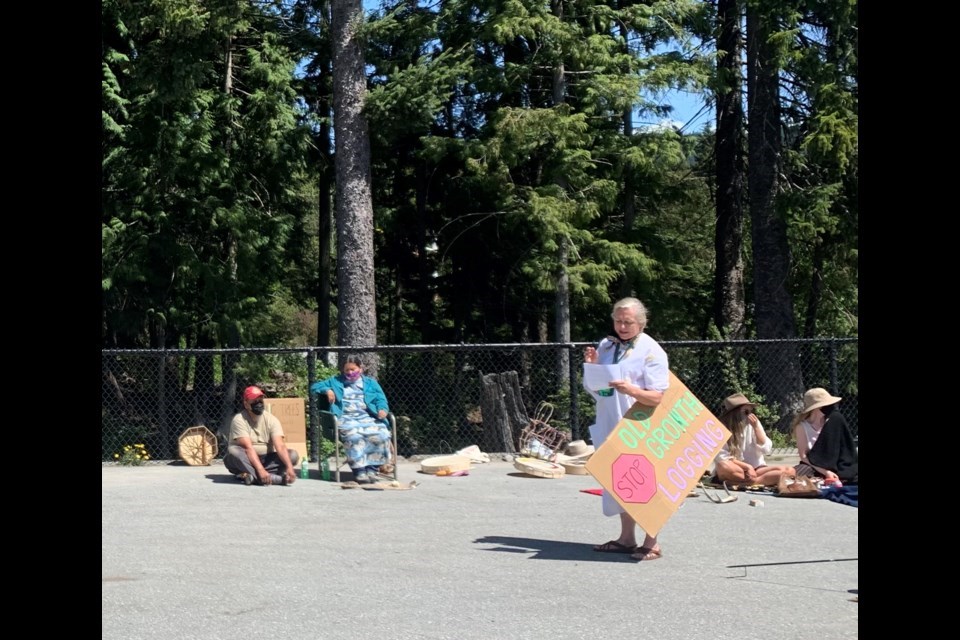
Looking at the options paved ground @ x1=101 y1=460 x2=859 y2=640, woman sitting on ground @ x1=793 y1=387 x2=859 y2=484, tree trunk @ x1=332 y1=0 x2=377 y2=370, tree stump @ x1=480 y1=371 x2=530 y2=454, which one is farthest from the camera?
tree trunk @ x1=332 y1=0 x2=377 y2=370

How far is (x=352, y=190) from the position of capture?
18.6m

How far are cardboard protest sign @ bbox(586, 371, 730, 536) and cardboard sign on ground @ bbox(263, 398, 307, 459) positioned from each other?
6.25 metres

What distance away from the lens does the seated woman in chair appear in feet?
39.5

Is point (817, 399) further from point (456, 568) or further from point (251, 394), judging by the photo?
point (251, 394)

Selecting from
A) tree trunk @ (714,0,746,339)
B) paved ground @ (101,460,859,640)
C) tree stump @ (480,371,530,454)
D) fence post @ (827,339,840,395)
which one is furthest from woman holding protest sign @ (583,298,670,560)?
tree trunk @ (714,0,746,339)

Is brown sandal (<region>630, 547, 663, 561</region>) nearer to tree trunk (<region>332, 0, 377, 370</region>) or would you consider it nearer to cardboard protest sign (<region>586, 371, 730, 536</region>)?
cardboard protest sign (<region>586, 371, 730, 536</region>)

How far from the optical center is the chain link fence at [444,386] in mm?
17219

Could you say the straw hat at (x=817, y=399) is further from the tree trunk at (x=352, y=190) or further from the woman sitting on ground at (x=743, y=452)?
the tree trunk at (x=352, y=190)

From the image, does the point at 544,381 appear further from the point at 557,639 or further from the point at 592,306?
the point at 557,639

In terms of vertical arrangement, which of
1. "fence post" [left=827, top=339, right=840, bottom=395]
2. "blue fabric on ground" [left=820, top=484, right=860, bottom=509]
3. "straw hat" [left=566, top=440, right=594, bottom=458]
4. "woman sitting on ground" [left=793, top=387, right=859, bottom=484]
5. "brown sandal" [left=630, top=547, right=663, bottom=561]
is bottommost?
"brown sandal" [left=630, top=547, right=663, bottom=561]

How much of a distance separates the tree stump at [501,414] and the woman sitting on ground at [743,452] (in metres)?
3.79

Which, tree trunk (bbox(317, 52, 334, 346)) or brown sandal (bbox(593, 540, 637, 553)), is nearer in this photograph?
brown sandal (bbox(593, 540, 637, 553))

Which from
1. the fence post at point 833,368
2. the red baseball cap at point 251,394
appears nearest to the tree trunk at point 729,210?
the fence post at point 833,368
